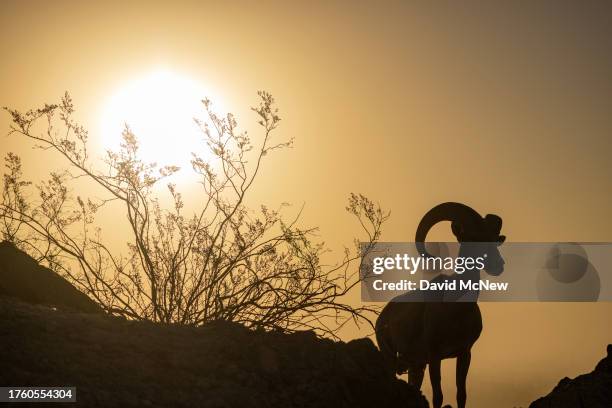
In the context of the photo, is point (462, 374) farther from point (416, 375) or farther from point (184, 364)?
point (184, 364)

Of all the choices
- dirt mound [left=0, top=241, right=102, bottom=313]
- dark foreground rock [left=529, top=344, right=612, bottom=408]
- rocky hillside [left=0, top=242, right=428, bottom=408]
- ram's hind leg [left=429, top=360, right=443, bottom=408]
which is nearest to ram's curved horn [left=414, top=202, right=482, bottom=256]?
ram's hind leg [left=429, top=360, right=443, bottom=408]

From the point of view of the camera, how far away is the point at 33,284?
11031 mm

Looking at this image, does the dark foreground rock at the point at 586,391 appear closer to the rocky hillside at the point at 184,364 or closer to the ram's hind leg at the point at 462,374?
the ram's hind leg at the point at 462,374

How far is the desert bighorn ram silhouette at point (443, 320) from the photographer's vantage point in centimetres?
1362

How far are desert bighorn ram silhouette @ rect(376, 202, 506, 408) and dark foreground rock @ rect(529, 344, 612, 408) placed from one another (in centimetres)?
139

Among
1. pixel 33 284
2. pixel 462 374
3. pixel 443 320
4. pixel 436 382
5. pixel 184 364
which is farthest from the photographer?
pixel 443 320

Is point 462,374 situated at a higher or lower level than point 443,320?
lower

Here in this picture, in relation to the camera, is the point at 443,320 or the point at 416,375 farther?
the point at 416,375

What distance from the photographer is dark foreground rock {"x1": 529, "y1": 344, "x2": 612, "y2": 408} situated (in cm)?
1185

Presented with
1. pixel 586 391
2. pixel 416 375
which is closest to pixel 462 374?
pixel 416 375

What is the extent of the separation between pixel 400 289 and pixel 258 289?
399 centimetres

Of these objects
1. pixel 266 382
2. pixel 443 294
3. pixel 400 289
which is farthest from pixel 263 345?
pixel 400 289

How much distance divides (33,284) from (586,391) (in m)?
8.01

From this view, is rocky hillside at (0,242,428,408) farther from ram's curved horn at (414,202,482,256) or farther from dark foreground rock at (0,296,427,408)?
ram's curved horn at (414,202,482,256)
